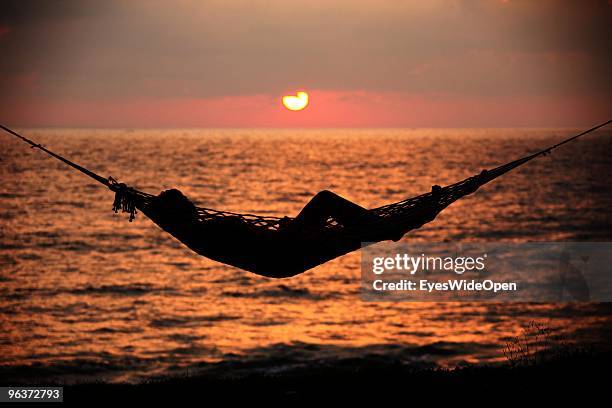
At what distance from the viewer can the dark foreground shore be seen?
14.3ft

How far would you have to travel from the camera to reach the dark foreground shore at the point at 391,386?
14.3 feet

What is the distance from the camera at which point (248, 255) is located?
14.8 feet

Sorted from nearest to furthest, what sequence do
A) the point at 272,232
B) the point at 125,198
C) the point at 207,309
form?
the point at 272,232 < the point at 125,198 < the point at 207,309

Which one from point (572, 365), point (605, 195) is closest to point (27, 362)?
point (572, 365)

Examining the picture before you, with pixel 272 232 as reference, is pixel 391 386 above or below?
below

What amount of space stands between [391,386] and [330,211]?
122 centimetres

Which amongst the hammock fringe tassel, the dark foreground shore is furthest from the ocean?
the hammock fringe tassel

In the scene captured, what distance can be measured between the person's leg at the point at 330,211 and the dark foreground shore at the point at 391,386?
112 cm

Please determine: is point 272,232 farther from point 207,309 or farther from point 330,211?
point 207,309

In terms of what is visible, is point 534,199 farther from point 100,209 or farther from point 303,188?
point 100,209

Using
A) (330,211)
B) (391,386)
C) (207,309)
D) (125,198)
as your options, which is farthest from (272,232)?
(207,309)

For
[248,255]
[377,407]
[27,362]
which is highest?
[248,255]

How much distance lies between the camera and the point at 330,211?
471cm

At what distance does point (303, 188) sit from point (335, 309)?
2360cm
